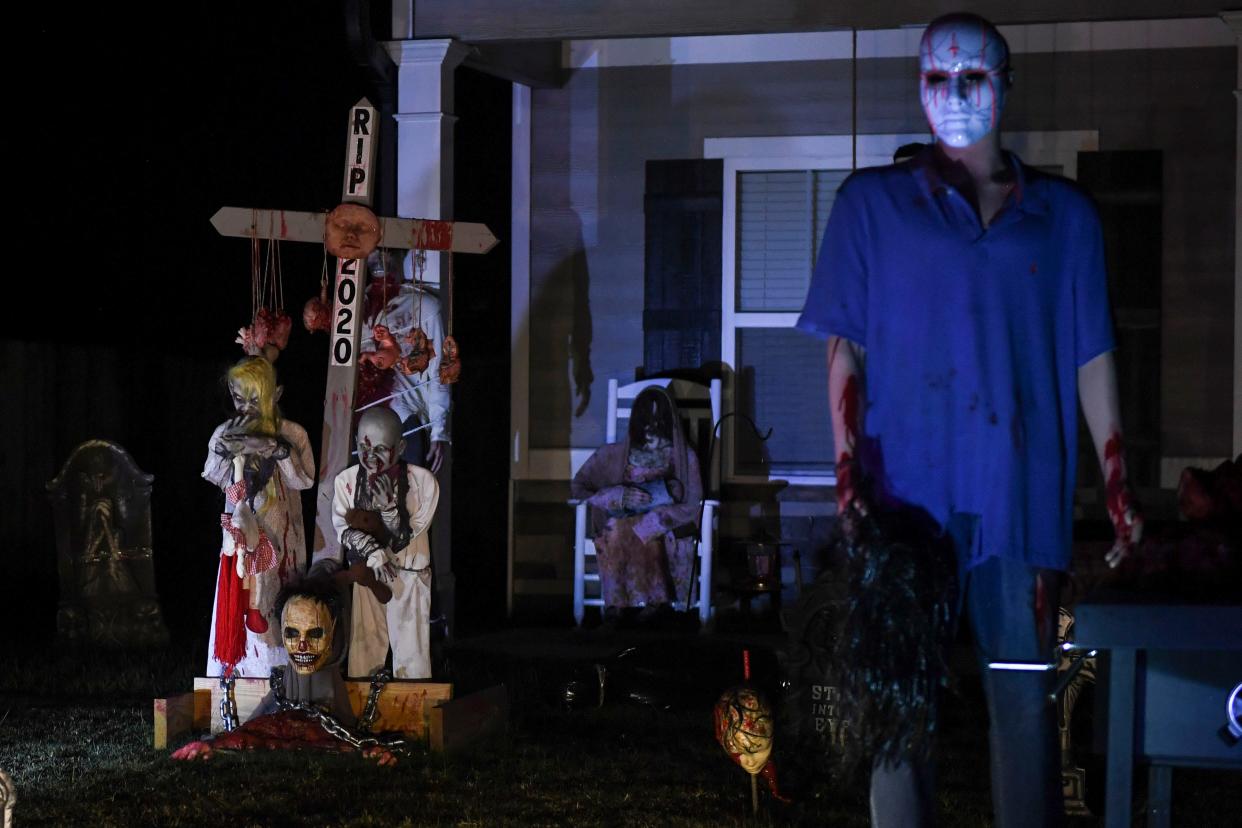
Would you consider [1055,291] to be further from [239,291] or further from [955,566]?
[239,291]

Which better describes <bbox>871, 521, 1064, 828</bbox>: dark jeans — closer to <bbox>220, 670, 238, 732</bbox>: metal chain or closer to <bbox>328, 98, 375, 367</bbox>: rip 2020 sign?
<bbox>220, 670, 238, 732</bbox>: metal chain

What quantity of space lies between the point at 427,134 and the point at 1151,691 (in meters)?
6.07

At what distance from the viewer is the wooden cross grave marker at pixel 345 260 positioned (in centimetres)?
602

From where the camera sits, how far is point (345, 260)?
6188 mm

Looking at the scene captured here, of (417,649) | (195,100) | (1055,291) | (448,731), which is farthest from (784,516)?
(195,100)

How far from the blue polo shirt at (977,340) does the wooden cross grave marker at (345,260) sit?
378 cm

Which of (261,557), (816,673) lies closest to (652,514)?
(261,557)

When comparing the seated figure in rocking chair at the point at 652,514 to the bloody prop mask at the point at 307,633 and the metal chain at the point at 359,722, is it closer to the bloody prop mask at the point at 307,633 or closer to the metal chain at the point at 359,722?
the metal chain at the point at 359,722

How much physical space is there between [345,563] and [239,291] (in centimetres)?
921

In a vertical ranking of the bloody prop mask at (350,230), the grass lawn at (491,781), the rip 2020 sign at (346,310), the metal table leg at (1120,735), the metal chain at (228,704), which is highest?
the bloody prop mask at (350,230)

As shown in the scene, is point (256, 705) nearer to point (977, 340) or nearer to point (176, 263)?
point (977, 340)

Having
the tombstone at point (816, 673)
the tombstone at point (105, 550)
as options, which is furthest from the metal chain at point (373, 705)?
the tombstone at point (105, 550)

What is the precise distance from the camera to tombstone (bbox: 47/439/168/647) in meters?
8.31

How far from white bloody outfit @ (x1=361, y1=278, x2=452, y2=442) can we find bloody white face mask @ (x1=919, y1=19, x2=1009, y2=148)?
5.16 metres
